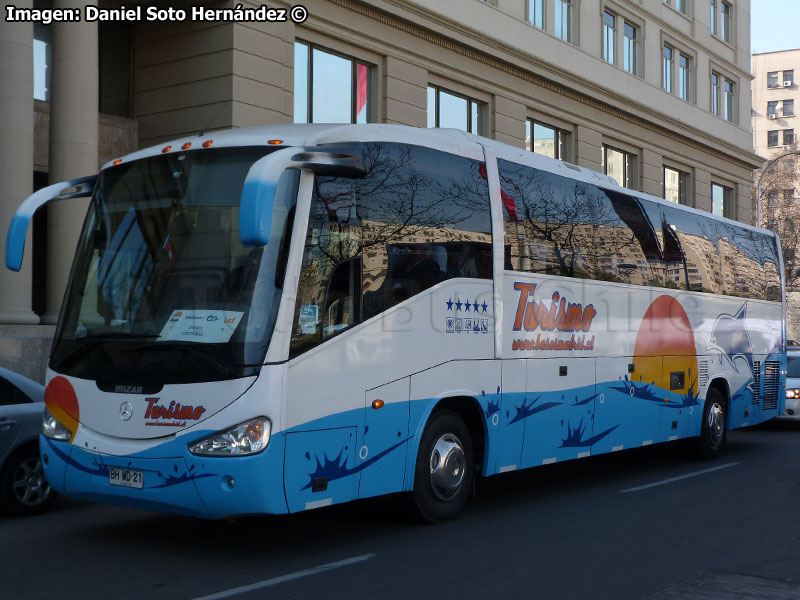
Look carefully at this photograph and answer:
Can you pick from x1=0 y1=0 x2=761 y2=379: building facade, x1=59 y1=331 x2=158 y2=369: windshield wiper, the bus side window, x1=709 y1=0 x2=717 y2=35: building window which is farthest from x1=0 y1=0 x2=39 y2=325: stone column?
x1=709 y1=0 x2=717 y2=35: building window

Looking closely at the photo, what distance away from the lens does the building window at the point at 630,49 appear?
31.6 metres

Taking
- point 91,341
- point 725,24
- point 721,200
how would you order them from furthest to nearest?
point 725,24 < point 721,200 < point 91,341

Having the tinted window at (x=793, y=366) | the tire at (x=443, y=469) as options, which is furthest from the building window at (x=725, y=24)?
the tire at (x=443, y=469)

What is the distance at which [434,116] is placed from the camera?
77.6 ft

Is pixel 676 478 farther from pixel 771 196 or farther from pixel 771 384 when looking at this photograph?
pixel 771 196

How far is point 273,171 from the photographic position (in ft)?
21.6

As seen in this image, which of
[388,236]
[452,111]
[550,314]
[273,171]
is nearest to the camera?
[273,171]

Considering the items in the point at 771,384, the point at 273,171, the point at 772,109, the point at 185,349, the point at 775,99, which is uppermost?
the point at 775,99

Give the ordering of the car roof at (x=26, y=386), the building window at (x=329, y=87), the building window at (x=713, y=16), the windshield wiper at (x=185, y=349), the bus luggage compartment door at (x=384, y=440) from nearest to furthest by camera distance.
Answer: the windshield wiper at (x=185, y=349) → the bus luggage compartment door at (x=384, y=440) → the car roof at (x=26, y=386) → the building window at (x=329, y=87) → the building window at (x=713, y=16)

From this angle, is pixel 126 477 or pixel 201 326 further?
pixel 126 477

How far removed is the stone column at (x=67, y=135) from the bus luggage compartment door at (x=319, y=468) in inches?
420

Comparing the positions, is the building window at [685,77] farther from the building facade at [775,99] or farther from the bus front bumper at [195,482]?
the building facade at [775,99]

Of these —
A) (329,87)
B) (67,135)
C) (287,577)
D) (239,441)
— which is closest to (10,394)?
(239,441)

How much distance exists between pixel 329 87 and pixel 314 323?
47.3 feet
